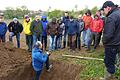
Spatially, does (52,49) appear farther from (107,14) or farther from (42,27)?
(107,14)

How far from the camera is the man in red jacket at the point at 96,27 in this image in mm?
16470

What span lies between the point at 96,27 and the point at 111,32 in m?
7.77

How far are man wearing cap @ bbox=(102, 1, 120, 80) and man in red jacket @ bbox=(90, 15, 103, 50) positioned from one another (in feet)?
23.4

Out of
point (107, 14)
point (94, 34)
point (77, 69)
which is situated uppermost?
point (107, 14)

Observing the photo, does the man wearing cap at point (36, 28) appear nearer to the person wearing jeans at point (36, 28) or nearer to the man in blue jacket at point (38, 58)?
the person wearing jeans at point (36, 28)

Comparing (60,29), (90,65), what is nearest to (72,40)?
(60,29)

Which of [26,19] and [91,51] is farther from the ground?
[26,19]

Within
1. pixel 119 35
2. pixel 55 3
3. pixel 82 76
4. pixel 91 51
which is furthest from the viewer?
pixel 55 3

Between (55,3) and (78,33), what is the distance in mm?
35670

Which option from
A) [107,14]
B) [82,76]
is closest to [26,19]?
[82,76]

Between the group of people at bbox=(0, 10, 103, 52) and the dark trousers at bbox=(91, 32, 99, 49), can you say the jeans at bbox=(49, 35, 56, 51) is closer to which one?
the group of people at bbox=(0, 10, 103, 52)

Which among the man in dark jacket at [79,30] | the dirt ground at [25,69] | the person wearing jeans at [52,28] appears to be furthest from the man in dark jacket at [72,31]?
the dirt ground at [25,69]

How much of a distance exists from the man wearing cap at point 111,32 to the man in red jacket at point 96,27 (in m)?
7.14

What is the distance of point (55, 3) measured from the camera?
5234cm
